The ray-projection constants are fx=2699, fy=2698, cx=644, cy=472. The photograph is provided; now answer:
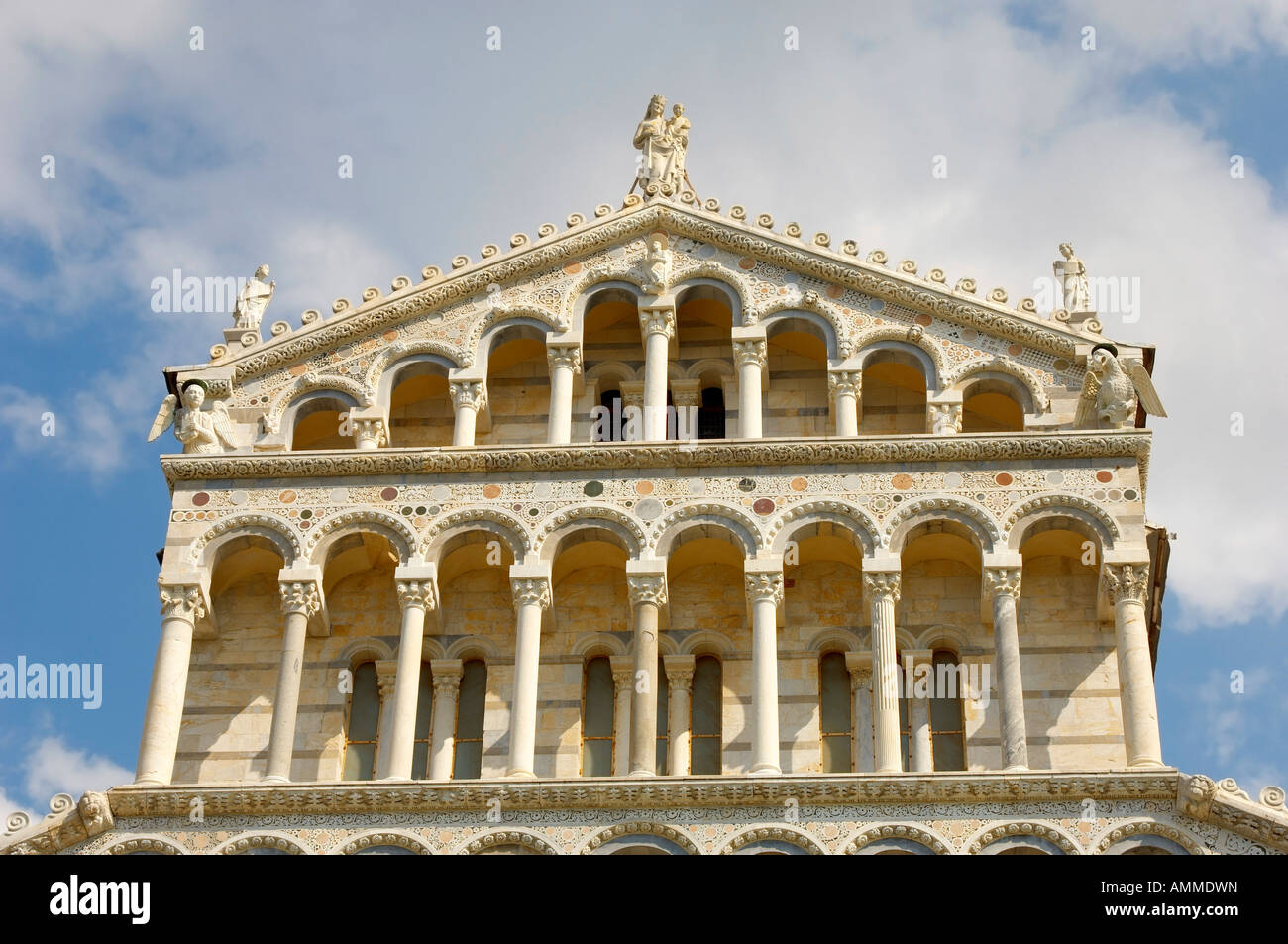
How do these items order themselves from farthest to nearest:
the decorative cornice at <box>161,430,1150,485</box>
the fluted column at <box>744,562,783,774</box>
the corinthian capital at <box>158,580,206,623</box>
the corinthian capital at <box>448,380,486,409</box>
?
the corinthian capital at <box>448,380,486,409</box> → the decorative cornice at <box>161,430,1150,485</box> → the corinthian capital at <box>158,580,206,623</box> → the fluted column at <box>744,562,783,774</box>

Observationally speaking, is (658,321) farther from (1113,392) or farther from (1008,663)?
(1008,663)

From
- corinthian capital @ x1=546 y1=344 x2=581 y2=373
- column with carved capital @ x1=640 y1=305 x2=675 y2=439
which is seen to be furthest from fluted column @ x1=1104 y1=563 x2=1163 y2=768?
corinthian capital @ x1=546 y1=344 x2=581 y2=373

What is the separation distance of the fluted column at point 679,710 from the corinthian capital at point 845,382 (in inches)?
135

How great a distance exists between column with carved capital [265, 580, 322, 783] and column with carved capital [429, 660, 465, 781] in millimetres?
1364

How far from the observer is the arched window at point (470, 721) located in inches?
1054

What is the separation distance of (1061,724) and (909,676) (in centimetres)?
161

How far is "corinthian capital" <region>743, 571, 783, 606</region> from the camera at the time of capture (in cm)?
2661

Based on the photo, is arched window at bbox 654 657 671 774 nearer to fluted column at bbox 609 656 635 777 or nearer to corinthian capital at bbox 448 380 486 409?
fluted column at bbox 609 656 635 777

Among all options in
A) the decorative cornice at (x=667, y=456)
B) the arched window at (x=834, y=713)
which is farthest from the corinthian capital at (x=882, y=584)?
the decorative cornice at (x=667, y=456)

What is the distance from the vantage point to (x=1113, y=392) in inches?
1089

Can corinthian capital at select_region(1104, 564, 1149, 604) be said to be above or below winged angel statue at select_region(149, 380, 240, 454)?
below
